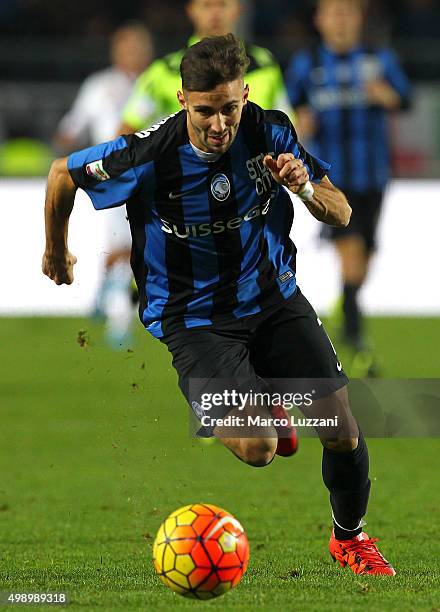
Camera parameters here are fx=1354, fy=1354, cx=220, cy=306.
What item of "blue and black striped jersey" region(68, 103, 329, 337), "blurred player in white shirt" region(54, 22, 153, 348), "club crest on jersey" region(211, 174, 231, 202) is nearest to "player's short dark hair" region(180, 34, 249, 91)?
"blue and black striped jersey" region(68, 103, 329, 337)

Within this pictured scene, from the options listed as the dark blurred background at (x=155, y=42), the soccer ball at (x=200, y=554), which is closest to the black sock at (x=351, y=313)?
the dark blurred background at (x=155, y=42)

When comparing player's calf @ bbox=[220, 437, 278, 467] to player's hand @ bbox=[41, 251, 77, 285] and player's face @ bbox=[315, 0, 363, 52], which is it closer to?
player's hand @ bbox=[41, 251, 77, 285]

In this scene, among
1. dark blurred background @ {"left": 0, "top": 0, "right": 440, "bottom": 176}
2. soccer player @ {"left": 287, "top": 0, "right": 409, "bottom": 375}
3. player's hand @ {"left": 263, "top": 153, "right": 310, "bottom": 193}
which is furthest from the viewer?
dark blurred background @ {"left": 0, "top": 0, "right": 440, "bottom": 176}

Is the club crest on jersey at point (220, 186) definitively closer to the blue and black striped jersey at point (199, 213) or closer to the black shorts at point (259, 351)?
the blue and black striped jersey at point (199, 213)

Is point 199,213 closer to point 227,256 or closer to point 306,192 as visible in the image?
point 227,256

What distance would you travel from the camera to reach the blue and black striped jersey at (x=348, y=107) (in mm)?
10320

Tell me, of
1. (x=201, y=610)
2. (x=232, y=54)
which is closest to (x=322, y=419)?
(x=201, y=610)

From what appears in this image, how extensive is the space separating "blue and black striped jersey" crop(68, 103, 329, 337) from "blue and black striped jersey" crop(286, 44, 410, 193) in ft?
17.0

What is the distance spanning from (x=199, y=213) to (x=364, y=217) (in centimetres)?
560

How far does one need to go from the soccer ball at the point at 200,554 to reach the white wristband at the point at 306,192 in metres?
1.14

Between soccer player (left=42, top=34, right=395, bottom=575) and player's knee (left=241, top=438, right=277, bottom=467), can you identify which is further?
soccer player (left=42, top=34, right=395, bottom=575)

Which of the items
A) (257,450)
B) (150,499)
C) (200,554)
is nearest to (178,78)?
(150,499)

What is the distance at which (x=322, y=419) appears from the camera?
488 centimetres

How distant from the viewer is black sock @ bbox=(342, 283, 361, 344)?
10062 mm
